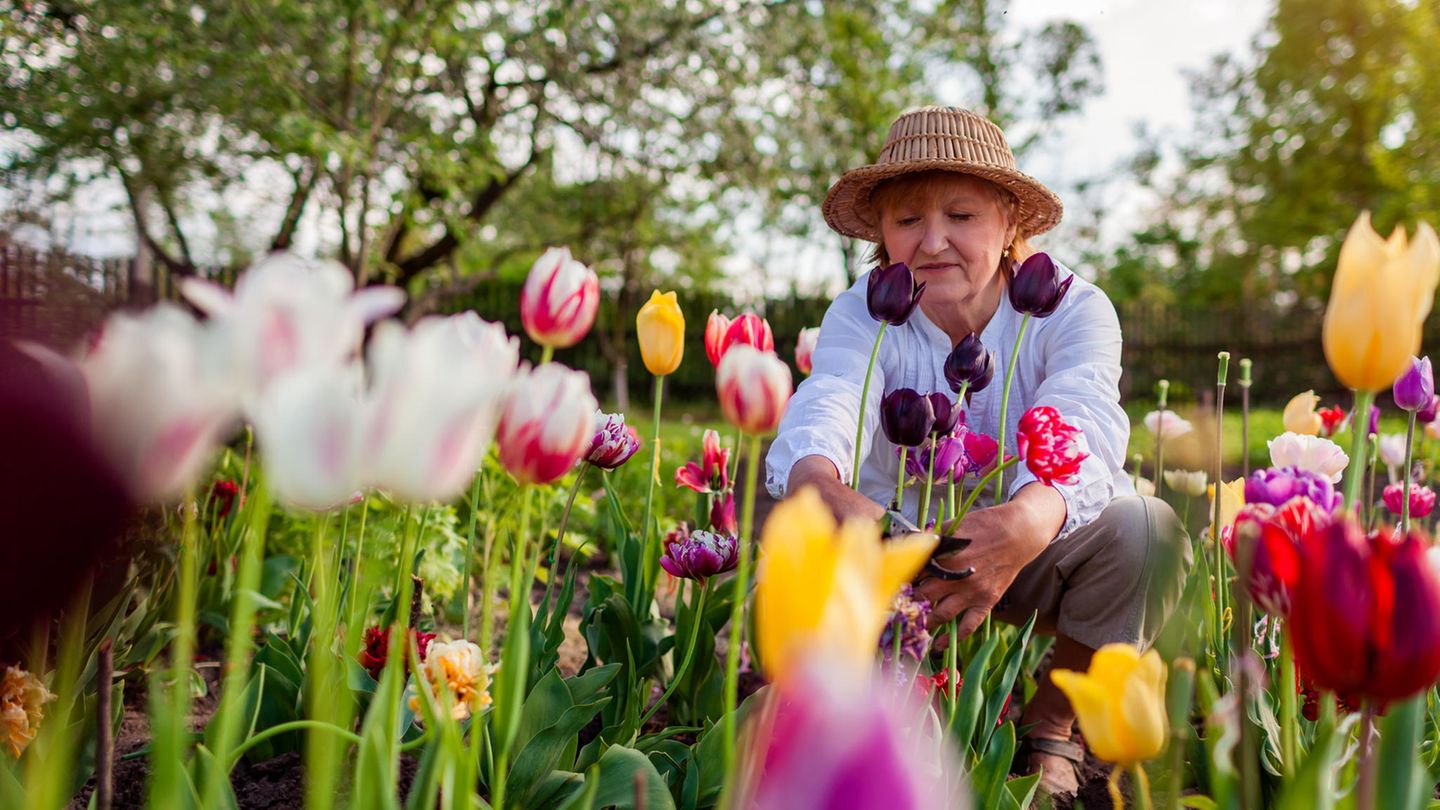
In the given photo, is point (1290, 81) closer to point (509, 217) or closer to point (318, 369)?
point (509, 217)

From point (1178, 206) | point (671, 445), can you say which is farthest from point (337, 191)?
point (1178, 206)

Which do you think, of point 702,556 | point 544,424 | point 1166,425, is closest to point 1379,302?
point 544,424

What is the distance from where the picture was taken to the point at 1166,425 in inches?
72.7

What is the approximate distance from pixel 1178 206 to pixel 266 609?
20.8 meters

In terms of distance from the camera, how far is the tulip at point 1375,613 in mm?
528

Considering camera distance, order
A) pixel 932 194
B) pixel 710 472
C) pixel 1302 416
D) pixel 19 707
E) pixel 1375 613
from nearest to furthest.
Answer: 1. pixel 1375 613
2. pixel 19 707
3. pixel 1302 416
4. pixel 710 472
5. pixel 932 194

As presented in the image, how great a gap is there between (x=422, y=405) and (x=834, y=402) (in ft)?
3.76

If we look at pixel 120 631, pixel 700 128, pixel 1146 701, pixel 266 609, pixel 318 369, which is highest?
pixel 700 128

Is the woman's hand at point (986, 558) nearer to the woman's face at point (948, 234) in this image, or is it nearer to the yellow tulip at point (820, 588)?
the woman's face at point (948, 234)

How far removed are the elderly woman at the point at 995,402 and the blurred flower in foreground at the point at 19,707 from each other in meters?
0.87

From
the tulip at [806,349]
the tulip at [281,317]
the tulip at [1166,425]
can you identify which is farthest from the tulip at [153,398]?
the tulip at [1166,425]

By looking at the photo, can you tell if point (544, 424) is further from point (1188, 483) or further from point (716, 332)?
point (1188, 483)

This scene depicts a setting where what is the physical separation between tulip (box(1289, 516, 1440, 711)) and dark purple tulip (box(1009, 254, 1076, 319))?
29.6 inches

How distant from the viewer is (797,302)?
13320mm
